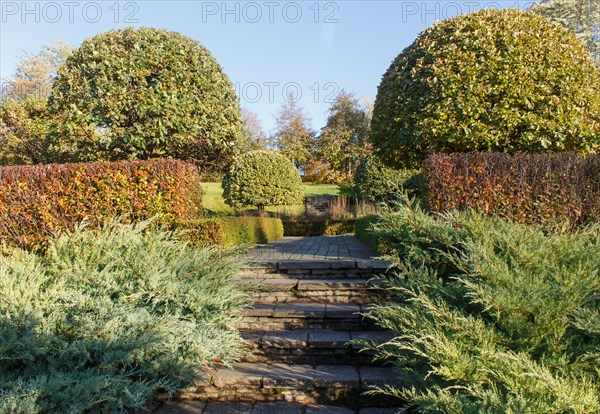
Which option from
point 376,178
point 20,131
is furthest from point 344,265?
point 20,131

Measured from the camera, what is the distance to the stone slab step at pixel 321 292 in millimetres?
5198

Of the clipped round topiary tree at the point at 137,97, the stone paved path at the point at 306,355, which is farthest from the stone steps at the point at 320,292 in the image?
the clipped round topiary tree at the point at 137,97

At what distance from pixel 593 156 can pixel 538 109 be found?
1.22 meters

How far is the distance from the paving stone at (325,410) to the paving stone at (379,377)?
0.27 m

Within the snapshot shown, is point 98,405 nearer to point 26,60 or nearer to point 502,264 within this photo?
point 502,264

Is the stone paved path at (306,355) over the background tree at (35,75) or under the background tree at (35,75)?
under

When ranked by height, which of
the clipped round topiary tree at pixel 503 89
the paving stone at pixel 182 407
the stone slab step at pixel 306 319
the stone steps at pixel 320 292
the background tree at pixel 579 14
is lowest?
the paving stone at pixel 182 407

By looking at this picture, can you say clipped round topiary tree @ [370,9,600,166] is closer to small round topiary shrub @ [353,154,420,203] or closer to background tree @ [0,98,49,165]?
small round topiary shrub @ [353,154,420,203]

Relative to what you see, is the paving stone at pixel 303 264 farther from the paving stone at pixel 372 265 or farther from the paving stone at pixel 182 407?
the paving stone at pixel 182 407

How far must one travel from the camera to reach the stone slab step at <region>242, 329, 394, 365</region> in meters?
4.05

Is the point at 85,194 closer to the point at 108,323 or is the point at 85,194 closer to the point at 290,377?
the point at 108,323

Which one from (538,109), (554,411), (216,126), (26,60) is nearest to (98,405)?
(554,411)

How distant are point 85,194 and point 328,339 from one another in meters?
5.83

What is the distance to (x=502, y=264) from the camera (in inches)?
114
